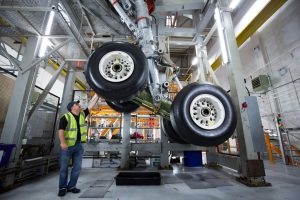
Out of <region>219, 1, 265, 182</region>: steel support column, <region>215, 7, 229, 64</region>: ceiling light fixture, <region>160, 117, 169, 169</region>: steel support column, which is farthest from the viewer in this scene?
<region>160, 117, 169, 169</region>: steel support column

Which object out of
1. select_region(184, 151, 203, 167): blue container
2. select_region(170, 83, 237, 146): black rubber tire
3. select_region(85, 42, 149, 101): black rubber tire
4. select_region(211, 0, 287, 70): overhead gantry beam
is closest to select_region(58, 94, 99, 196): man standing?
select_region(85, 42, 149, 101): black rubber tire

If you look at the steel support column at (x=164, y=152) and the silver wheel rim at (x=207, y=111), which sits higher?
the silver wheel rim at (x=207, y=111)

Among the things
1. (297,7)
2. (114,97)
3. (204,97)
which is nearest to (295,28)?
(297,7)

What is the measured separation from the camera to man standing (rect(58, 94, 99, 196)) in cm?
261

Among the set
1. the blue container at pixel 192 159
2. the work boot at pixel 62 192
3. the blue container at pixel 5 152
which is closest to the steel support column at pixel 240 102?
the blue container at pixel 192 159

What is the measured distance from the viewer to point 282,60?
5871mm

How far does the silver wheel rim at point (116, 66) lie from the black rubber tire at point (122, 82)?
50 mm

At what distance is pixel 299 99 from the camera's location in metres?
5.20

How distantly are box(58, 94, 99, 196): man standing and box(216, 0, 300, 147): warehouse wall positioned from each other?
6384 mm

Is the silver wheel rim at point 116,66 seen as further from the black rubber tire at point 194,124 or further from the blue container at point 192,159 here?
the blue container at point 192,159

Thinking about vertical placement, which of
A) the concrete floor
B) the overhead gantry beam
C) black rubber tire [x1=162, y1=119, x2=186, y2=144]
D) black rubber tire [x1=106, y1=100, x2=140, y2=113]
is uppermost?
the overhead gantry beam

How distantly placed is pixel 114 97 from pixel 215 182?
2.65 meters

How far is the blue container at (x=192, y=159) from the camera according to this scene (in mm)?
5199

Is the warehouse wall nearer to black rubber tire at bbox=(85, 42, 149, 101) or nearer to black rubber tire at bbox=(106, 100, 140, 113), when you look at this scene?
black rubber tire at bbox=(106, 100, 140, 113)
